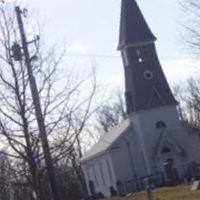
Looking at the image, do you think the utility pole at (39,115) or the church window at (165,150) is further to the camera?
the church window at (165,150)

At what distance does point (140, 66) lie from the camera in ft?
214

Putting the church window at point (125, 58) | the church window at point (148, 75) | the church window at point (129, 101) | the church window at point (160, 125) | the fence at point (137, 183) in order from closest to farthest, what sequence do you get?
the fence at point (137, 183) → the church window at point (148, 75) → the church window at point (160, 125) → the church window at point (129, 101) → the church window at point (125, 58)

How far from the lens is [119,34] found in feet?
220

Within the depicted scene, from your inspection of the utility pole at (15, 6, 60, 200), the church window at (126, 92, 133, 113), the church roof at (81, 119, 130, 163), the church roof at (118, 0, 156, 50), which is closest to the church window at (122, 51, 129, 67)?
the church roof at (118, 0, 156, 50)

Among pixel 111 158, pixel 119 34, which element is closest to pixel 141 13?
pixel 119 34

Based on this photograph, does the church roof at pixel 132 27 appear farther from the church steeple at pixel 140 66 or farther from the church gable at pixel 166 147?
the church gable at pixel 166 147

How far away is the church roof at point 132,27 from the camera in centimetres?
6544

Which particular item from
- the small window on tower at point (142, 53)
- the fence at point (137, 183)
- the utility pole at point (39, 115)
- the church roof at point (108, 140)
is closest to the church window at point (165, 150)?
the fence at point (137, 183)

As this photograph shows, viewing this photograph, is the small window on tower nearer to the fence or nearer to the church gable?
the church gable

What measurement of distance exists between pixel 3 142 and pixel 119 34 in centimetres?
4659

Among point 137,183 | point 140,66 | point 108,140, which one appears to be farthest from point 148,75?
point 137,183

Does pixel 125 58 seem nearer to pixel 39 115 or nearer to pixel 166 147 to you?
pixel 166 147

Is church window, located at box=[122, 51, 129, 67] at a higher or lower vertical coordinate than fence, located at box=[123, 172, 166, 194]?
higher

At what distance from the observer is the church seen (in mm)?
64438
